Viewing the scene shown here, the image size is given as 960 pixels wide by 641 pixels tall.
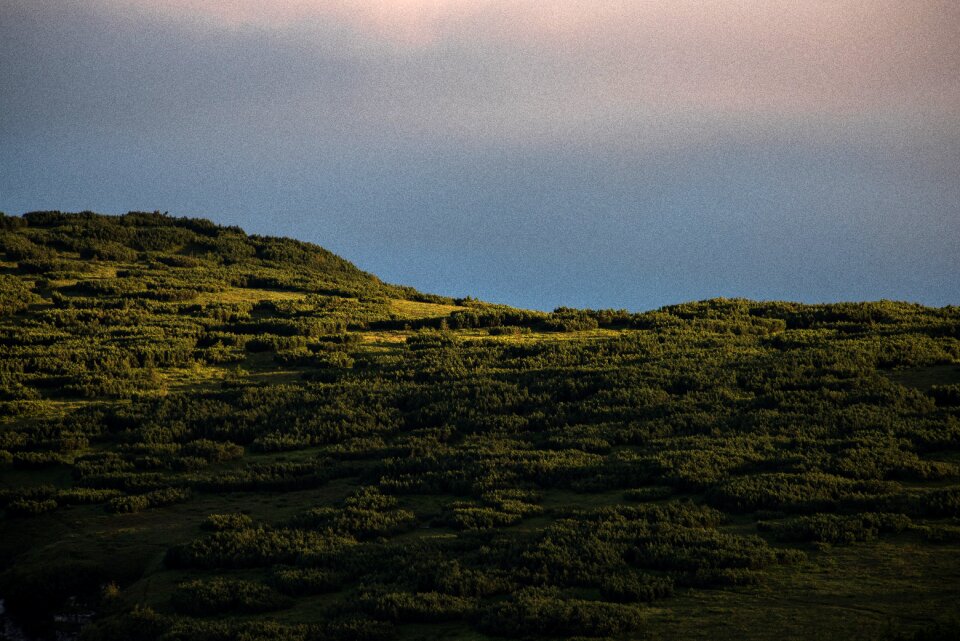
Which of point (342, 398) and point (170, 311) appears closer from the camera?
point (342, 398)

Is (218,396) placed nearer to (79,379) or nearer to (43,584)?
(79,379)

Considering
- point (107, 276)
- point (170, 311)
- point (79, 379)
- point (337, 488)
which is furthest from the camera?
point (107, 276)

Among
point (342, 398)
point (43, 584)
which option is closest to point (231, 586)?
point (43, 584)

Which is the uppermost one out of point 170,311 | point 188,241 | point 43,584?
point 188,241

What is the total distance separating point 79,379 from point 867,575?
22.6m

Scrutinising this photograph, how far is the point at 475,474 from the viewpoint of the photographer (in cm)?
1822

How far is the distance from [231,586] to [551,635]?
492 centimetres

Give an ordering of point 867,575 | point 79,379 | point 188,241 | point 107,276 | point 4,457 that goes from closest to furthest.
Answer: point 867,575 → point 4,457 → point 79,379 → point 107,276 → point 188,241

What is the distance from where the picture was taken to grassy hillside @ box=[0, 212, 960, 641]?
12.0m

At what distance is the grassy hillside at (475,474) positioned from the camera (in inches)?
471

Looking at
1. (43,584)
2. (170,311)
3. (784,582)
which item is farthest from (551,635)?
(170,311)

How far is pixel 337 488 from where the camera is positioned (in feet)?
61.0

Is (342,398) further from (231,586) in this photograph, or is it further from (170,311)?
(170,311)

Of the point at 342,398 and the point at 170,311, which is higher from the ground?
the point at 170,311
